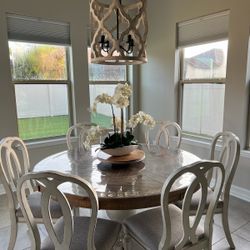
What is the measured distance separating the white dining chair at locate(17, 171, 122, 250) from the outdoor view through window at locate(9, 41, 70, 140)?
80.2 inches

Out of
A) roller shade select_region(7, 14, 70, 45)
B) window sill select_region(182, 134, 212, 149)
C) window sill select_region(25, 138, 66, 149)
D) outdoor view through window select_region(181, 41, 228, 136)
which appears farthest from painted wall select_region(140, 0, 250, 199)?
window sill select_region(25, 138, 66, 149)

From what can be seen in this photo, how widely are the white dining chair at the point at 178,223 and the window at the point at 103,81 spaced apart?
2.19m

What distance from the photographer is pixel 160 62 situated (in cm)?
369

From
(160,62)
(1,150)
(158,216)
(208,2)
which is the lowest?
(158,216)

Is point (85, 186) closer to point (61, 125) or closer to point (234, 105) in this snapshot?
point (234, 105)

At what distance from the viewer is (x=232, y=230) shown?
7.41 feet

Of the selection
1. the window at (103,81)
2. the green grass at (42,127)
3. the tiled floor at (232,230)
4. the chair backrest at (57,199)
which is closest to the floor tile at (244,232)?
the tiled floor at (232,230)

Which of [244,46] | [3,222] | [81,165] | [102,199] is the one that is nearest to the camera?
[102,199]

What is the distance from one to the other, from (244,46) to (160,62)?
130 cm

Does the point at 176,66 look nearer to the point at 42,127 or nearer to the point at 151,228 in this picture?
the point at 42,127

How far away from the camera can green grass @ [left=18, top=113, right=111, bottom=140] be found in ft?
10.7

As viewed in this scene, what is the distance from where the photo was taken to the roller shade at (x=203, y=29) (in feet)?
9.39

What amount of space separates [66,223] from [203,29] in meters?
2.83

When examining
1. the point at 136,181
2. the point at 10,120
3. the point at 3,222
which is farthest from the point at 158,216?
the point at 10,120
